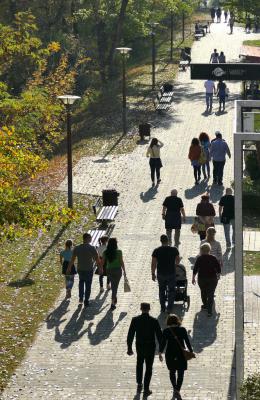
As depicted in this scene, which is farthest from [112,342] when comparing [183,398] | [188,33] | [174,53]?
[188,33]

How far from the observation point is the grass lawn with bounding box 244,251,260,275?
2230 cm

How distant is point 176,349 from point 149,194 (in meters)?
14.6

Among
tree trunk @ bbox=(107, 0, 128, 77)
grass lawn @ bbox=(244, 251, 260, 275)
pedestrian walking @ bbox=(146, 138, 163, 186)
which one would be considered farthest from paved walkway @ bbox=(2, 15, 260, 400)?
tree trunk @ bbox=(107, 0, 128, 77)

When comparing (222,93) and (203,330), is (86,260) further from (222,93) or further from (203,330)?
(222,93)

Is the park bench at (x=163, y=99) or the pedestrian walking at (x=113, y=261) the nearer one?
the pedestrian walking at (x=113, y=261)

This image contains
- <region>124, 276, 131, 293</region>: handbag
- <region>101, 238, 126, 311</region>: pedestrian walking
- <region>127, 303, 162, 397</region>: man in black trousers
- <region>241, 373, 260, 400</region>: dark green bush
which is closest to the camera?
<region>241, 373, 260, 400</region>: dark green bush

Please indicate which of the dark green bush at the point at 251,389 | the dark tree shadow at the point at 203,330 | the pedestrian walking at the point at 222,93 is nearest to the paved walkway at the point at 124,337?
the dark tree shadow at the point at 203,330

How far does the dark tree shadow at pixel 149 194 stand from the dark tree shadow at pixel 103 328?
9245 millimetres

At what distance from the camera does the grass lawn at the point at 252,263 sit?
22305mm

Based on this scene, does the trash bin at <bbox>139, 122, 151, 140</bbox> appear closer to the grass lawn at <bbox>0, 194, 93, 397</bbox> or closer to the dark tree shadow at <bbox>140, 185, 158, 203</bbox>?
the dark tree shadow at <bbox>140, 185, 158, 203</bbox>

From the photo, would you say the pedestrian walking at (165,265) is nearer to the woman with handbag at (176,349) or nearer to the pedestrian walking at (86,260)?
the pedestrian walking at (86,260)

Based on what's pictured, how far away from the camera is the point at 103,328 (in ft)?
65.3

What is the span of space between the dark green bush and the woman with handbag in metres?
1.93

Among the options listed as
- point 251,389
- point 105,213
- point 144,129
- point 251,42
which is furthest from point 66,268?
point 251,42
